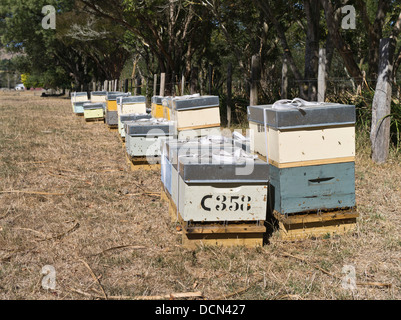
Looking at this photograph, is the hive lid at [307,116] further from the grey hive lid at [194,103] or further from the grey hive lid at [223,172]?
the grey hive lid at [194,103]

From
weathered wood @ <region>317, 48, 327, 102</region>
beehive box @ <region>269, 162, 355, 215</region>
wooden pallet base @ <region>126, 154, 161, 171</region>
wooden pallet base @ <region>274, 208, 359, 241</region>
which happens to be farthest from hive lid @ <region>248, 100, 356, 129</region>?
weathered wood @ <region>317, 48, 327, 102</region>

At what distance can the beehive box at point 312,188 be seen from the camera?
4.49 meters

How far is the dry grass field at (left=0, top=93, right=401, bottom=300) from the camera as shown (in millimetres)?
3594

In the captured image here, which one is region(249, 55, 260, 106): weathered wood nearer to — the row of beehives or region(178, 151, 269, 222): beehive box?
the row of beehives

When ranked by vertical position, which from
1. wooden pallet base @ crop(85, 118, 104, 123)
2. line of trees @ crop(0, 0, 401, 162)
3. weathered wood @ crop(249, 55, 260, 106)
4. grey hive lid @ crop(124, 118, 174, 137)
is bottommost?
wooden pallet base @ crop(85, 118, 104, 123)

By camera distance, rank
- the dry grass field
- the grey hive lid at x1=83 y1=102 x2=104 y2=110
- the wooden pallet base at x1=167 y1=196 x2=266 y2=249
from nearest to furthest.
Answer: the dry grass field < the wooden pallet base at x1=167 y1=196 x2=266 y2=249 < the grey hive lid at x1=83 y1=102 x2=104 y2=110

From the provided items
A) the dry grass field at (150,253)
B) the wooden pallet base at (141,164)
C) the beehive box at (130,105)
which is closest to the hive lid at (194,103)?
the wooden pallet base at (141,164)

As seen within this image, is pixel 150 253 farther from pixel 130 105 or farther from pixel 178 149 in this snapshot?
pixel 130 105

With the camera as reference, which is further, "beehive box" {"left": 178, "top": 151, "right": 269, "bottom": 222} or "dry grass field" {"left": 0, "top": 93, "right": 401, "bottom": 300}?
"beehive box" {"left": 178, "top": 151, "right": 269, "bottom": 222}

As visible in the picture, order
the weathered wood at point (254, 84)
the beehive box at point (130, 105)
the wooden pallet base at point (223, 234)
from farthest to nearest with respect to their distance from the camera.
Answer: the beehive box at point (130, 105)
the weathered wood at point (254, 84)
the wooden pallet base at point (223, 234)

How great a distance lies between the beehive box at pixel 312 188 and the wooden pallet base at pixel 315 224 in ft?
0.21

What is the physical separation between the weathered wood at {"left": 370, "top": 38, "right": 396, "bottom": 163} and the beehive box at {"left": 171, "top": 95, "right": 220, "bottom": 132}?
268 centimetres

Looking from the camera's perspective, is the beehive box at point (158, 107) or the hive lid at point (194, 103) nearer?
the hive lid at point (194, 103)
